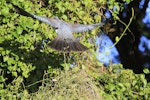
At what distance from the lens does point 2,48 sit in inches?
181

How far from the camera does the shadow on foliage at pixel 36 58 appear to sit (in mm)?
4605

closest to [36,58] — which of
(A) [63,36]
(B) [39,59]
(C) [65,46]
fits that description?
(B) [39,59]

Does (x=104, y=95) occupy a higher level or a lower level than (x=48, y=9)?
lower

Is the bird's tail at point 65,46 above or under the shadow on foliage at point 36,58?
above

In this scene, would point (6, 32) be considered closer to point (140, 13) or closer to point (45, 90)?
point (45, 90)

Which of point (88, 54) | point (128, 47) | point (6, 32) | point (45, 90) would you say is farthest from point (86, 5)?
point (128, 47)

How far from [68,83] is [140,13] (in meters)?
4.25

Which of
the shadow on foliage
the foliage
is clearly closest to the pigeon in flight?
the foliage

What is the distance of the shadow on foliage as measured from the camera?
181 inches

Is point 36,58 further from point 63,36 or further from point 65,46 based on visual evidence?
point 65,46

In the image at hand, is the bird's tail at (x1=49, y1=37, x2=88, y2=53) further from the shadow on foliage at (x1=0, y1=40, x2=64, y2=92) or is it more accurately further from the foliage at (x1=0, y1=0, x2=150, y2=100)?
the shadow on foliage at (x1=0, y1=40, x2=64, y2=92)

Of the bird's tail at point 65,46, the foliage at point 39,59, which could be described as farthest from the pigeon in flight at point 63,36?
the foliage at point 39,59

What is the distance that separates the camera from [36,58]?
4727 mm

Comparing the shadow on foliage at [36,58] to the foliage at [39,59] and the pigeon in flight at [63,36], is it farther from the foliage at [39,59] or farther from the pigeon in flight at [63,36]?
the pigeon in flight at [63,36]
